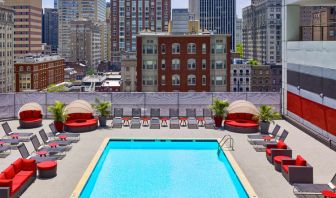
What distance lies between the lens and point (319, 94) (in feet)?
Answer: 82.7

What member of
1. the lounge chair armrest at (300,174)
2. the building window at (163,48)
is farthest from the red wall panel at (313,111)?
the building window at (163,48)

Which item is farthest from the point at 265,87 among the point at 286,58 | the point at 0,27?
the point at 286,58

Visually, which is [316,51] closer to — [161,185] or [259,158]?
[259,158]

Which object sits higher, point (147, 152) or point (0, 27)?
point (0, 27)

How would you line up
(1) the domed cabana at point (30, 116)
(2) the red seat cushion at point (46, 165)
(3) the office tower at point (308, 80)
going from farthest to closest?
(1) the domed cabana at point (30, 116) → (3) the office tower at point (308, 80) → (2) the red seat cushion at point (46, 165)

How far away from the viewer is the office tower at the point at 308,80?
2338 centimetres

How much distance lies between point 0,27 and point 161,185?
128918mm

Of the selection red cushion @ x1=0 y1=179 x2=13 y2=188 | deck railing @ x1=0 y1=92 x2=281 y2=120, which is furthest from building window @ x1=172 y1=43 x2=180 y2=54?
red cushion @ x1=0 y1=179 x2=13 y2=188

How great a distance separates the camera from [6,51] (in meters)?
136

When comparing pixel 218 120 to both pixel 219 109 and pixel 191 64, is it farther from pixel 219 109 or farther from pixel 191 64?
pixel 191 64

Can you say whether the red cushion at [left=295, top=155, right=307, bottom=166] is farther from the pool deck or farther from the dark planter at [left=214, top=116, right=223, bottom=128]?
the dark planter at [left=214, top=116, right=223, bottom=128]

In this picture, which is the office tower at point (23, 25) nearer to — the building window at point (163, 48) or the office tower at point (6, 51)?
the office tower at point (6, 51)

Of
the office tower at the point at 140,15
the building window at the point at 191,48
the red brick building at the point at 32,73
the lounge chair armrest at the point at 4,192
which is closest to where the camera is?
the lounge chair armrest at the point at 4,192

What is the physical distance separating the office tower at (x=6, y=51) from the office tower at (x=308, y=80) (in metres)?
117
